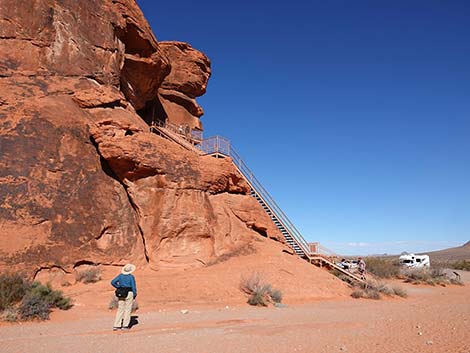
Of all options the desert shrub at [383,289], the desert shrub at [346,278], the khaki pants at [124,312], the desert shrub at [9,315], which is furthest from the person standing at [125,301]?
the desert shrub at [346,278]

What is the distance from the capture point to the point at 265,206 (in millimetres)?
23234

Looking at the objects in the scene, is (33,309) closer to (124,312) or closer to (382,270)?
(124,312)

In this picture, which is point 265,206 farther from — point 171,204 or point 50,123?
point 50,123

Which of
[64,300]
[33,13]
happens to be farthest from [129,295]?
[33,13]

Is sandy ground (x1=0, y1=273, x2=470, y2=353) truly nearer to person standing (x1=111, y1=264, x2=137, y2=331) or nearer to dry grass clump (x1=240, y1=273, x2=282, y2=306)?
person standing (x1=111, y1=264, x2=137, y2=331)

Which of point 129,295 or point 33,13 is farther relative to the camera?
point 33,13

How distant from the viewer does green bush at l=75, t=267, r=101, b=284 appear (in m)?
13.6

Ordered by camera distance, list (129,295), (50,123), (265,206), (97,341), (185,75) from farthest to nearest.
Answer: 1. (185,75)
2. (265,206)
3. (50,123)
4. (129,295)
5. (97,341)

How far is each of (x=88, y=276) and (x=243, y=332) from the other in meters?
7.49

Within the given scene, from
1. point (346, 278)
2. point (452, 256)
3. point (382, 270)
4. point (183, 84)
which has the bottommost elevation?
point (346, 278)

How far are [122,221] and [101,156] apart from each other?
9.82 feet

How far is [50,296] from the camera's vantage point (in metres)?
11.1

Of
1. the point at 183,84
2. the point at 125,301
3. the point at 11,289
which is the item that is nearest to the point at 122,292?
the point at 125,301

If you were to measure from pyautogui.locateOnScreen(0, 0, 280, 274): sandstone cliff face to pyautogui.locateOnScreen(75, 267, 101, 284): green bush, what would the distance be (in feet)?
1.52
